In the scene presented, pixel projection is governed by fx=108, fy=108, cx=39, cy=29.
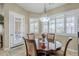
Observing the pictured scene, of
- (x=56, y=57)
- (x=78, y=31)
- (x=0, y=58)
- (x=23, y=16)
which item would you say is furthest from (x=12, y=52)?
(x=78, y=31)

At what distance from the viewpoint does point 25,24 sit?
1.81 meters

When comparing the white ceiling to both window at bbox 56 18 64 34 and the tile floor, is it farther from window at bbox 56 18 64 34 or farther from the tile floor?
the tile floor

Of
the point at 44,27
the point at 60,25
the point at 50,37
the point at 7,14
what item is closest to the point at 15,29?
the point at 7,14

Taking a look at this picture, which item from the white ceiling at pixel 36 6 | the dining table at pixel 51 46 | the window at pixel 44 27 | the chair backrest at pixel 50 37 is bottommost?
the dining table at pixel 51 46

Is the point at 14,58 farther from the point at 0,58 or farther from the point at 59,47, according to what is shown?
the point at 59,47

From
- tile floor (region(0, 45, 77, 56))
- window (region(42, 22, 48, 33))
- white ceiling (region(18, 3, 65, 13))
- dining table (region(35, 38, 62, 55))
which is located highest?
white ceiling (region(18, 3, 65, 13))

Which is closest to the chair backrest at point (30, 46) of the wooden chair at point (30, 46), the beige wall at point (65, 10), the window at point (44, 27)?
the wooden chair at point (30, 46)

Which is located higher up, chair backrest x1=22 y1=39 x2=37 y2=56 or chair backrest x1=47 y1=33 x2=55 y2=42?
chair backrest x1=47 y1=33 x2=55 y2=42

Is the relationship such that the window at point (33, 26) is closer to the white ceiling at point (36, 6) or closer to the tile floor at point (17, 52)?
the white ceiling at point (36, 6)

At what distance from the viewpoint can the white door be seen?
1.77 m

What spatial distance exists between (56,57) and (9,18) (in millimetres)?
1026

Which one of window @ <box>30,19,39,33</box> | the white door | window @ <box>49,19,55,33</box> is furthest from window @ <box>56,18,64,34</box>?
the white door

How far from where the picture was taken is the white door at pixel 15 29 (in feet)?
5.81

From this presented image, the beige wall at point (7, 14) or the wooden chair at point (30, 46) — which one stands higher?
the beige wall at point (7, 14)
